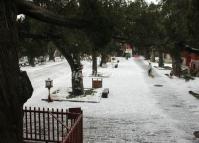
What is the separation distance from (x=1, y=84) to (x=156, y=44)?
612 cm

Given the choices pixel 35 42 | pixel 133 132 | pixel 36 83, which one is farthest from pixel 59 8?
pixel 36 83

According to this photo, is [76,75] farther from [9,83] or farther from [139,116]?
[9,83]

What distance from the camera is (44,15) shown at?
28.0ft

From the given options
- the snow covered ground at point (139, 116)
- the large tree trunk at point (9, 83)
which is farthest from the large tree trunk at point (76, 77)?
the large tree trunk at point (9, 83)

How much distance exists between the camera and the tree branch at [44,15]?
829 centimetres

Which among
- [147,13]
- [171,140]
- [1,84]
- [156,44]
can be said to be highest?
[147,13]

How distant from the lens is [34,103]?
18.9m

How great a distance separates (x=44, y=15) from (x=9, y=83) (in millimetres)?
2350

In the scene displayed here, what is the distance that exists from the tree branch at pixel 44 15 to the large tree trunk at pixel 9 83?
0.94 meters

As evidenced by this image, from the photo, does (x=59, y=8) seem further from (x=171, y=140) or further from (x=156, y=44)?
(x=171, y=140)

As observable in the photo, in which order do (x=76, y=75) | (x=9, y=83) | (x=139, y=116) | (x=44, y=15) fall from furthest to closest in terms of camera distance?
(x=76, y=75) < (x=139, y=116) < (x=44, y=15) < (x=9, y=83)

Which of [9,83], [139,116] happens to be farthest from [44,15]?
[139,116]

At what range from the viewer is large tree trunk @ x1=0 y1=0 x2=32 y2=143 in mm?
6762

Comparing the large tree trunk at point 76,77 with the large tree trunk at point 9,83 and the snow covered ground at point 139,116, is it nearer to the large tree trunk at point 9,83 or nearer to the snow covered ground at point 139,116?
the snow covered ground at point 139,116
